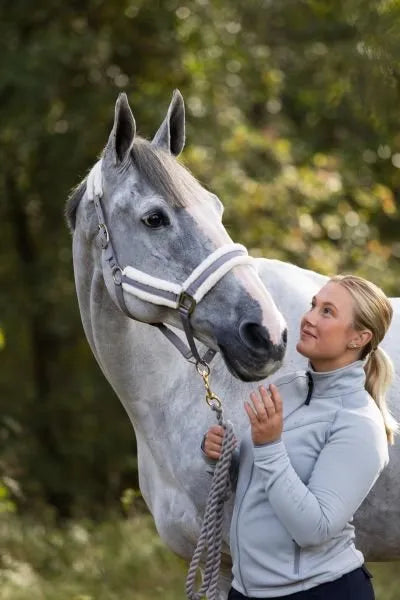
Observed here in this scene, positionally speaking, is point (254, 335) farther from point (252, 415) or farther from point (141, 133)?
point (141, 133)

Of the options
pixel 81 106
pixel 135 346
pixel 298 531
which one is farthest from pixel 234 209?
pixel 298 531

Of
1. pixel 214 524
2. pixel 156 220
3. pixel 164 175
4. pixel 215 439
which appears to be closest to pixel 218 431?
pixel 215 439

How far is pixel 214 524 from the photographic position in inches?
115

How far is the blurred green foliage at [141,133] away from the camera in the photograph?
27.0 ft

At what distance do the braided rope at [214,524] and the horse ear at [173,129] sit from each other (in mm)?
1008

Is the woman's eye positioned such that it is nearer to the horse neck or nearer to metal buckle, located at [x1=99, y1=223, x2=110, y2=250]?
metal buckle, located at [x1=99, y1=223, x2=110, y2=250]

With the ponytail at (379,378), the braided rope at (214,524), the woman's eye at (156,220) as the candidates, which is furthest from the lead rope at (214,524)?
the woman's eye at (156,220)

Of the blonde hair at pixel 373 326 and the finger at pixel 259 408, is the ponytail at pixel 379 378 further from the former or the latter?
the finger at pixel 259 408

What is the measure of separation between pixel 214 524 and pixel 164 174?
1143mm

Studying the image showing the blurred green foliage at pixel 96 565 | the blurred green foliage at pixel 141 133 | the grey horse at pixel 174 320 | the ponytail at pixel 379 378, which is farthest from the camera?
the blurred green foliage at pixel 141 133

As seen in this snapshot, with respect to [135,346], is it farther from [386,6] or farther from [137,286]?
[386,6]

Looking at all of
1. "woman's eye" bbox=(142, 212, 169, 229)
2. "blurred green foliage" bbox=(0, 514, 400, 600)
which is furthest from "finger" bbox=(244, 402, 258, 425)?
"blurred green foliage" bbox=(0, 514, 400, 600)

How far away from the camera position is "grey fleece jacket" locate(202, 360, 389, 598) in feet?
8.21

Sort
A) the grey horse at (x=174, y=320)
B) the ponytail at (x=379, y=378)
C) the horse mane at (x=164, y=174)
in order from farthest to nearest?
the horse mane at (x=164, y=174), the grey horse at (x=174, y=320), the ponytail at (x=379, y=378)
